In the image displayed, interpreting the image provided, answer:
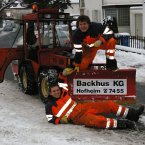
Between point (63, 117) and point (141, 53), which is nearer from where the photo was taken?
point (63, 117)

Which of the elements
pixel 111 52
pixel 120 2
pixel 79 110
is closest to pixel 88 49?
pixel 111 52

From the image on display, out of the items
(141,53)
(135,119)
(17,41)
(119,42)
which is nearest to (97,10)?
(119,42)

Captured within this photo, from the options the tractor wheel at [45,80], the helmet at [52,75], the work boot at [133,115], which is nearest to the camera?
the work boot at [133,115]

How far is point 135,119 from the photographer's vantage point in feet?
26.8

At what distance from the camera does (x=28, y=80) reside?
11250 millimetres

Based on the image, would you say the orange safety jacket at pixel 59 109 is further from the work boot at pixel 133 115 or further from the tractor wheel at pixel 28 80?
the tractor wheel at pixel 28 80

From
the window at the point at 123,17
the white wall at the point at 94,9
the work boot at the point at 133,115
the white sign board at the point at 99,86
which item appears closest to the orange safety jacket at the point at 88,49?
the white sign board at the point at 99,86

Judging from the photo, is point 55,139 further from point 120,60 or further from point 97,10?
point 97,10

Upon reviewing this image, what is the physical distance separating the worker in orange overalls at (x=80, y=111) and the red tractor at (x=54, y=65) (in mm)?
573

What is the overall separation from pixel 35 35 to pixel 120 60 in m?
8.87

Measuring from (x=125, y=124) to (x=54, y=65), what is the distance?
10.4 ft

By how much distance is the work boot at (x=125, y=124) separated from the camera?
7.60m

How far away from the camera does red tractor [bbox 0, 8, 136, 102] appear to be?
8.71 m

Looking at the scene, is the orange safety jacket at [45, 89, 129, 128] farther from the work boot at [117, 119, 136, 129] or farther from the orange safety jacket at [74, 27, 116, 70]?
the orange safety jacket at [74, 27, 116, 70]
